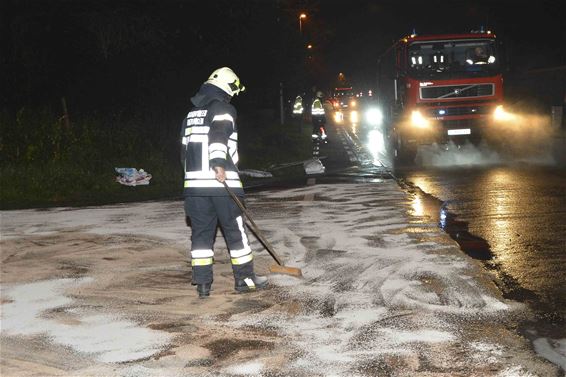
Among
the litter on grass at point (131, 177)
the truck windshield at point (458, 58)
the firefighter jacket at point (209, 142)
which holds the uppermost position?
the truck windshield at point (458, 58)

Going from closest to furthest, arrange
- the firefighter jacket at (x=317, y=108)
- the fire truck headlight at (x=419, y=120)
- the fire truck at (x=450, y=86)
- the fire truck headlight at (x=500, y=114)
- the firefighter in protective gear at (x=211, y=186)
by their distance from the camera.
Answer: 1. the firefighter in protective gear at (x=211, y=186)
2. the fire truck at (x=450, y=86)
3. the fire truck headlight at (x=500, y=114)
4. the fire truck headlight at (x=419, y=120)
5. the firefighter jacket at (x=317, y=108)

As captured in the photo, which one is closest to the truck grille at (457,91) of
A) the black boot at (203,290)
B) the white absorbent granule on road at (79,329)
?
the black boot at (203,290)

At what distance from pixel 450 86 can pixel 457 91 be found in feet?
0.67

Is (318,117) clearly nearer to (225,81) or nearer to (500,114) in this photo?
(500,114)

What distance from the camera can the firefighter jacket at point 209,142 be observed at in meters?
6.38

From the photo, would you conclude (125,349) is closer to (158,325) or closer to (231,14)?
(158,325)

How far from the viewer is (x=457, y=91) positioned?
1836 centimetres

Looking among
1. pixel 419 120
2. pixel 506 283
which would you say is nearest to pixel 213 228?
pixel 506 283

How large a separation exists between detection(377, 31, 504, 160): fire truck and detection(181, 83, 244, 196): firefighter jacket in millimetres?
12488

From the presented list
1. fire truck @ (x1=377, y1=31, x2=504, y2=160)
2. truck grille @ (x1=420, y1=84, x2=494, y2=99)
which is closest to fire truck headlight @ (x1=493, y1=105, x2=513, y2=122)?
fire truck @ (x1=377, y1=31, x2=504, y2=160)

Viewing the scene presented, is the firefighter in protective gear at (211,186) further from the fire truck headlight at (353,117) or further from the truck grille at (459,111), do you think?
the fire truck headlight at (353,117)

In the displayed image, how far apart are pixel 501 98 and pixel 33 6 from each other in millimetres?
11564

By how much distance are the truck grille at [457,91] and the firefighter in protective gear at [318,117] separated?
662 cm

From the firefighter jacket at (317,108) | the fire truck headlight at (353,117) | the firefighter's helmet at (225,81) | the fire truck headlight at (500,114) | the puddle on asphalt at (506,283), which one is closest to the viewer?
the puddle on asphalt at (506,283)
